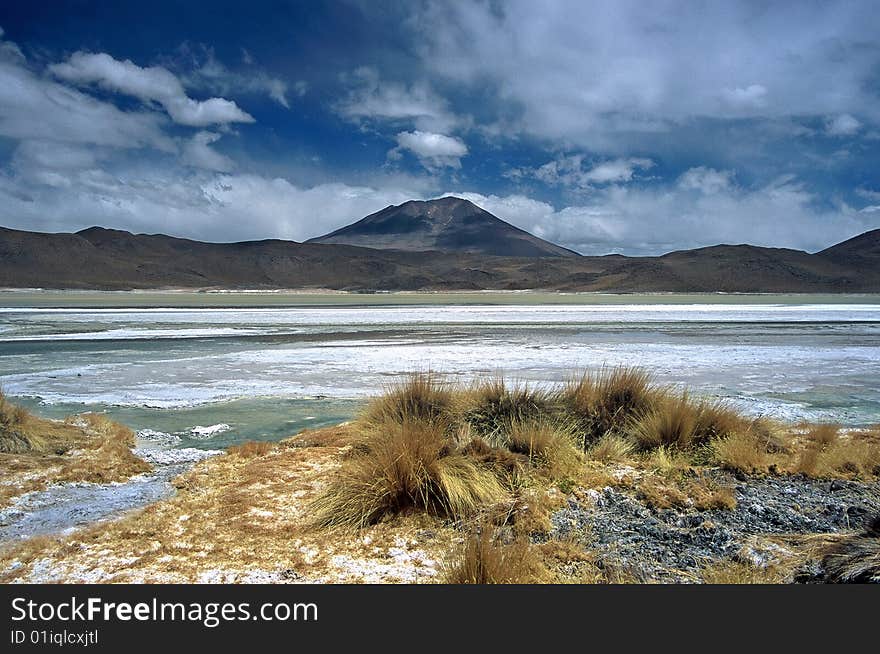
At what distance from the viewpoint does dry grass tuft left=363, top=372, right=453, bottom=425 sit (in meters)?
6.59

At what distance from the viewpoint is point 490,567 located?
3.27m

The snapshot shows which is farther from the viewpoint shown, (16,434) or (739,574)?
(16,434)

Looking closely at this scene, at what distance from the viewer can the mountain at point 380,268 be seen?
10538 centimetres

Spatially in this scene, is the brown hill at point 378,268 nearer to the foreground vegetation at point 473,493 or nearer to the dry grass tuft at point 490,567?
the foreground vegetation at point 473,493

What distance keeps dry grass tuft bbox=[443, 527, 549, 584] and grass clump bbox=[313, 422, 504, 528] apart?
1.03 meters

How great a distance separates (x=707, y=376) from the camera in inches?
480

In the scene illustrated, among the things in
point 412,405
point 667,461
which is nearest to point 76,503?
point 412,405

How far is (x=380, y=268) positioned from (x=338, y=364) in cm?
12018

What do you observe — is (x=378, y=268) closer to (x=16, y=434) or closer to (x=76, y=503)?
(x=16, y=434)

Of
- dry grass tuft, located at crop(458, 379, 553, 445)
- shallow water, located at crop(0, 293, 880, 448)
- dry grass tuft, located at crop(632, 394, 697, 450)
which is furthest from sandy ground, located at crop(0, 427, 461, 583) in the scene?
dry grass tuft, located at crop(632, 394, 697, 450)

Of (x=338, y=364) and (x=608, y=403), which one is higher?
(x=608, y=403)

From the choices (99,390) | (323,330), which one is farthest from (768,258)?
(99,390)

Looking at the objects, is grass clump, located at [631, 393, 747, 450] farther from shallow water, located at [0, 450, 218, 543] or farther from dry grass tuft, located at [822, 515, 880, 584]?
shallow water, located at [0, 450, 218, 543]
